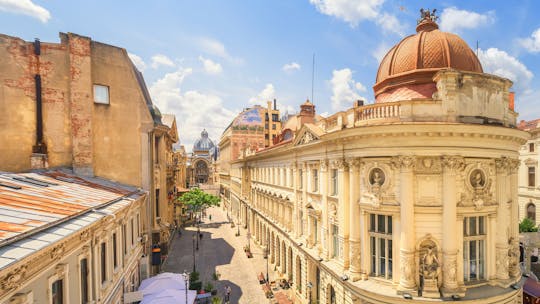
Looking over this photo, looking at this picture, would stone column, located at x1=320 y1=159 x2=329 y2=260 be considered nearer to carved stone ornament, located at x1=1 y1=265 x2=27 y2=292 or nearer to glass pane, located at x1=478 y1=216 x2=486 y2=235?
glass pane, located at x1=478 y1=216 x2=486 y2=235

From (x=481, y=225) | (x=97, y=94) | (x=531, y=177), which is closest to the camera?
(x=481, y=225)

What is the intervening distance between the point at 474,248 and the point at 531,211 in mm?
31527

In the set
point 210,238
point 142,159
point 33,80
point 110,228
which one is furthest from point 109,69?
point 210,238

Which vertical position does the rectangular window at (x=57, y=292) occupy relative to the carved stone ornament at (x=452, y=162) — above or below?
below

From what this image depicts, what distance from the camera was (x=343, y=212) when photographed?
16.5 metres

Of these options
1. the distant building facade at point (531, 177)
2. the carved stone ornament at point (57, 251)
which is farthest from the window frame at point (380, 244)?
the distant building facade at point (531, 177)

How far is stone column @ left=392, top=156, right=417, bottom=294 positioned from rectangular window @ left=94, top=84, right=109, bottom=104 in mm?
20866

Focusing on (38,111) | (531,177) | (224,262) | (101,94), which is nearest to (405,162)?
(101,94)

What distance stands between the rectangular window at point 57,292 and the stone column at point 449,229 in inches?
645

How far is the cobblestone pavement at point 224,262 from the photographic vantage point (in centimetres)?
2538

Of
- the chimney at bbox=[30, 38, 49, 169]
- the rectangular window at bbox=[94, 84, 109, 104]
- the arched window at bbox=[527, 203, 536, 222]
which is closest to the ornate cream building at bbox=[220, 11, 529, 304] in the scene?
the rectangular window at bbox=[94, 84, 109, 104]

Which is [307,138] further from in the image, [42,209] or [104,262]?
[42,209]

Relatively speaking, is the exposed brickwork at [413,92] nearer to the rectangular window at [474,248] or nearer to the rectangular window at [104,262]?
the rectangular window at [474,248]

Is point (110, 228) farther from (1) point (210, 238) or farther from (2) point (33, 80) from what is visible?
(1) point (210, 238)
